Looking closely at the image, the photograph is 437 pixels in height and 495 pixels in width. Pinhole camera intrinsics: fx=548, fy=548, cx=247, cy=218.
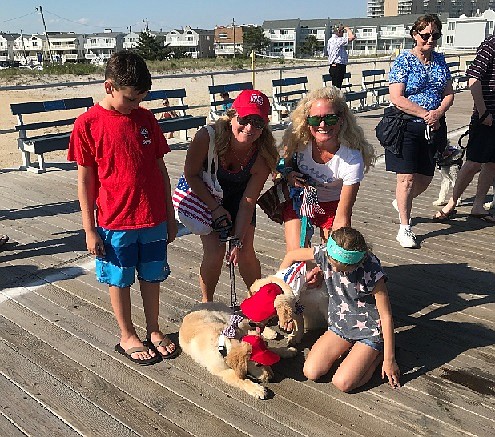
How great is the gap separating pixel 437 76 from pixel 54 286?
3447mm

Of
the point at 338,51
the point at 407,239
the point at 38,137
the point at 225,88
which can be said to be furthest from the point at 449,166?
the point at 338,51

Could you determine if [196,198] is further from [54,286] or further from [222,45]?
[222,45]

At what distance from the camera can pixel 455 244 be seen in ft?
16.1

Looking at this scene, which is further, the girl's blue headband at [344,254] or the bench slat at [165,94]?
the bench slat at [165,94]

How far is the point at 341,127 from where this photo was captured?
345 cm

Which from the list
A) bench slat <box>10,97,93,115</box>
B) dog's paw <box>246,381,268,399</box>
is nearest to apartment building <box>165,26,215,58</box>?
bench slat <box>10,97,93,115</box>

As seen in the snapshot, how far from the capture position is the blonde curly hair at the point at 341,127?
3.38 m

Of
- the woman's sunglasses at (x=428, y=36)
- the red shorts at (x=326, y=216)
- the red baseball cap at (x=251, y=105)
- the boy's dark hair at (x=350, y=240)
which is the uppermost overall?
the woman's sunglasses at (x=428, y=36)

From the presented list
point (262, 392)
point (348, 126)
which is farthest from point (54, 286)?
point (348, 126)

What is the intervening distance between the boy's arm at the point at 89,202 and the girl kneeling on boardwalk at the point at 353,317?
1.20 meters

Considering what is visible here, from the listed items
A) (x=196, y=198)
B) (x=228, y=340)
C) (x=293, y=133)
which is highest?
(x=293, y=133)

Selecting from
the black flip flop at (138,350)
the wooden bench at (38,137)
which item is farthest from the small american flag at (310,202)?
the wooden bench at (38,137)

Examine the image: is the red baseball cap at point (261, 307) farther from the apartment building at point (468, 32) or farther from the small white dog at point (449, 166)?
the apartment building at point (468, 32)

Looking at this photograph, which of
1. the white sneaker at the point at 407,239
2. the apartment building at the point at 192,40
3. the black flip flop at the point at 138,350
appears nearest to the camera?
the black flip flop at the point at 138,350
